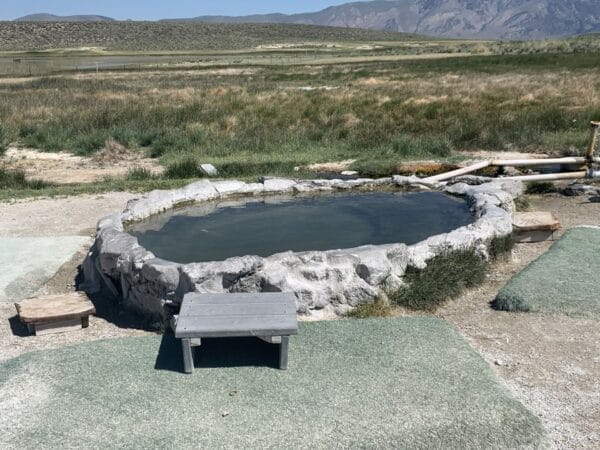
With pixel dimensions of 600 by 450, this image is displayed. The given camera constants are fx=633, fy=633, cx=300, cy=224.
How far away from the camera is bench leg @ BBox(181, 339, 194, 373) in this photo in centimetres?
486

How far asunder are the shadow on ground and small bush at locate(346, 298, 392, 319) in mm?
990

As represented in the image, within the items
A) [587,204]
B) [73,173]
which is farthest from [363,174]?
[73,173]

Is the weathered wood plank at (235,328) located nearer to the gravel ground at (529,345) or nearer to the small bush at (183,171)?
the gravel ground at (529,345)

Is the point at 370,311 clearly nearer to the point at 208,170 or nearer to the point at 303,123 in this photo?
the point at 208,170

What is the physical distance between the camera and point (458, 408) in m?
4.47

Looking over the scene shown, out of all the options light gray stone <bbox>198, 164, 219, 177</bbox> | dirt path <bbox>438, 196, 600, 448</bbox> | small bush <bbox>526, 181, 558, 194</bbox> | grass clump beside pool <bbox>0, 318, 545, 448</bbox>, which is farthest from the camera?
light gray stone <bbox>198, 164, 219, 177</bbox>

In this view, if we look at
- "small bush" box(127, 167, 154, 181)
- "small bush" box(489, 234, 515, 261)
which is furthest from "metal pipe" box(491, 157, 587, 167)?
"small bush" box(127, 167, 154, 181)

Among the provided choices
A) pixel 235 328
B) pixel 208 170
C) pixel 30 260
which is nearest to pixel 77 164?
pixel 208 170

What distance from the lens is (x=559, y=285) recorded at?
6.55 metres

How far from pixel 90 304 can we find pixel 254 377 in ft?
7.17

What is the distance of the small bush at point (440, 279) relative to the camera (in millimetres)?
6336

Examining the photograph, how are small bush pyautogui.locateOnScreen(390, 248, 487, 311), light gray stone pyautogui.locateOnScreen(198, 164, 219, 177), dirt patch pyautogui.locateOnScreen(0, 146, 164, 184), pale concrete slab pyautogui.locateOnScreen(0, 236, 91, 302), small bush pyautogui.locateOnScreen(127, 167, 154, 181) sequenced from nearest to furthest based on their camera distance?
small bush pyautogui.locateOnScreen(390, 248, 487, 311)
pale concrete slab pyautogui.locateOnScreen(0, 236, 91, 302)
light gray stone pyautogui.locateOnScreen(198, 164, 219, 177)
small bush pyautogui.locateOnScreen(127, 167, 154, 181)
dirt patch pyautogui.locateOnScreen(0, 146, 164, 184)

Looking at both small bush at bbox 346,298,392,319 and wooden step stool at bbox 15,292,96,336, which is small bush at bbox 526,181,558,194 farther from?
wooden step stool at bbox 15,292,96,336

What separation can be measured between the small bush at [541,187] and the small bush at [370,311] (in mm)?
6582
